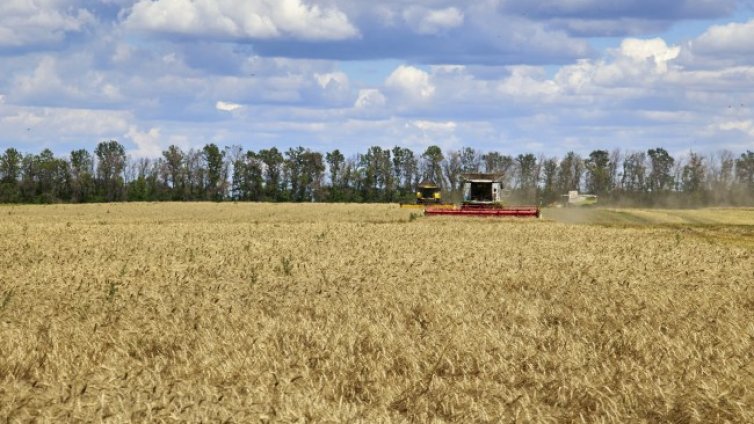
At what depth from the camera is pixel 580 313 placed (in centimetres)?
1211

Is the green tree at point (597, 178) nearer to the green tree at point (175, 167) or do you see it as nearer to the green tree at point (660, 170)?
the green tree at point (660, 170)

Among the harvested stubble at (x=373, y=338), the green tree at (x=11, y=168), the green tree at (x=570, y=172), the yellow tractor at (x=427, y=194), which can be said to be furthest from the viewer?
the green tree at (x=570, y=172)

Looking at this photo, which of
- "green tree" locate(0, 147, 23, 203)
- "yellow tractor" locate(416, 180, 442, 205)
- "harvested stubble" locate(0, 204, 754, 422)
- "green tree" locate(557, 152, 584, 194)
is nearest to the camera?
"harvested stubble" locate(0, 204, 754, 422)

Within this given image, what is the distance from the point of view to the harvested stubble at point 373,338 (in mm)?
7254

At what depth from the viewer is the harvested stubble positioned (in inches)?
286

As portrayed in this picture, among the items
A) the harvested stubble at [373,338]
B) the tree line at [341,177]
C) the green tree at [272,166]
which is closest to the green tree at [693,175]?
the tree line at [341,177]

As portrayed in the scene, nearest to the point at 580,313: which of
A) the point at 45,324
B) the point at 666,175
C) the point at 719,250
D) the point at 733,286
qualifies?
the point at 733,286

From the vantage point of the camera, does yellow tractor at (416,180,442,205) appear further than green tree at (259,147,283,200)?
No

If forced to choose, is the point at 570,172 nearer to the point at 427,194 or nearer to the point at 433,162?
the point at 433,162

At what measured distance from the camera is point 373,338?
31.9 ft

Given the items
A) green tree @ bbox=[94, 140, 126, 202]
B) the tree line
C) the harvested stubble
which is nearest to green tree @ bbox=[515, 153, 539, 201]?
the tree line

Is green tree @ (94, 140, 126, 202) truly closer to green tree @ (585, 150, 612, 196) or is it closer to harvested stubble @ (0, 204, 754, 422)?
green tree @ (585, 150, 612, 196)

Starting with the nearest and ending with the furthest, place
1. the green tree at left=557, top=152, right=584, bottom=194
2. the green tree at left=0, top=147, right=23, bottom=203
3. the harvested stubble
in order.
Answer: the harvested stubble < the green tree at left=0, top=147, right=23, bottom=203 < the green tree at left=557, top=152, right=584, bottom=194

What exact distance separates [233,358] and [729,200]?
109779 mm
